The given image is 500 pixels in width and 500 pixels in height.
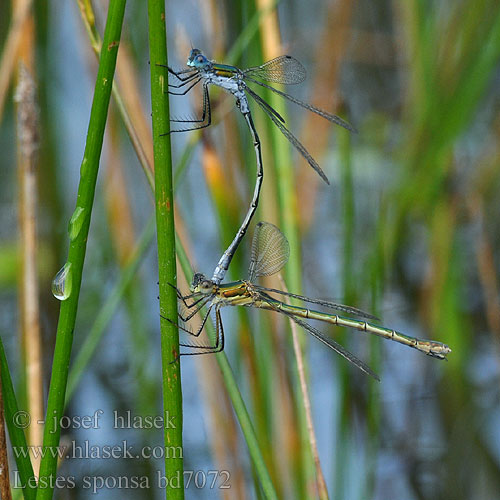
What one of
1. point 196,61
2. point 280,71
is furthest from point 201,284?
point 280,71

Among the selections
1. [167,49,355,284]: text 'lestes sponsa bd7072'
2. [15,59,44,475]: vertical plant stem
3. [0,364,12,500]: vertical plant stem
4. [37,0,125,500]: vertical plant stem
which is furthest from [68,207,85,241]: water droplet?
[15,59,44,475]: vertical plant stem

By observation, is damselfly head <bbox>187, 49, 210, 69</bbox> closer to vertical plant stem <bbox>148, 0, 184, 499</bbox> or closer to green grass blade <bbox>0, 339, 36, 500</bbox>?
vertical plant stem <bbox>148, 0, 184, 499</bbox>

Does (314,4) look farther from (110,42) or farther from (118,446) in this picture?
(110,42)

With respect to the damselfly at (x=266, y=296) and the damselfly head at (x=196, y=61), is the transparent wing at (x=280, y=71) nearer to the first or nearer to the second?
the damselfly head at (x=196, y=61)

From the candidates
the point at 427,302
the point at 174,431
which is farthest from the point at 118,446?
the point at 174,431

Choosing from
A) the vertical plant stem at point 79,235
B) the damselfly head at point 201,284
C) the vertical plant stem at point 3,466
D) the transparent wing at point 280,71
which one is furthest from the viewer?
the transparent wing at point 280,71

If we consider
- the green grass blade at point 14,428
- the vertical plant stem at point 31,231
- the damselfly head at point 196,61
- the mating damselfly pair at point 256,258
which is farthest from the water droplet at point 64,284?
the vertical plant stem at point 31,231
